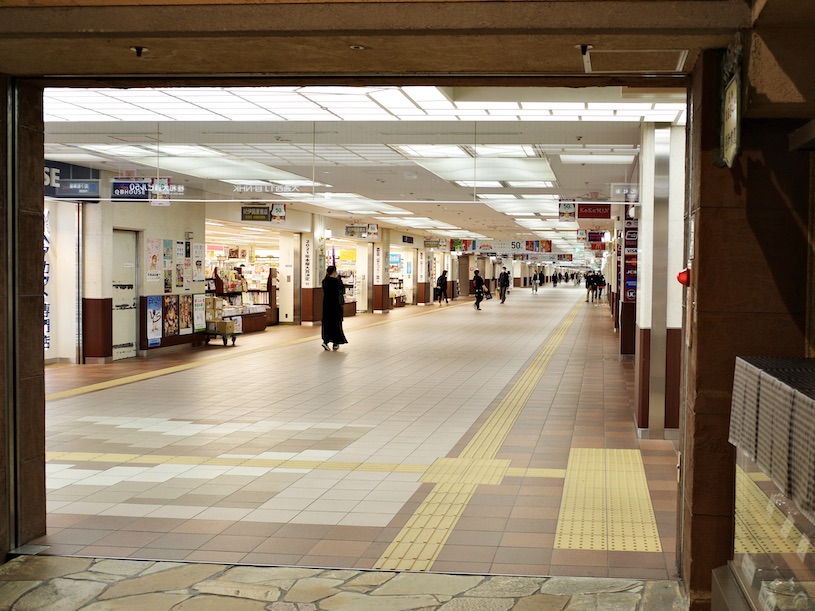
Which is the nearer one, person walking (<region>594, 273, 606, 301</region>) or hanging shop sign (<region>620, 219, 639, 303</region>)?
hanging shop sign (<region>620, 219, 639, 303</region>)

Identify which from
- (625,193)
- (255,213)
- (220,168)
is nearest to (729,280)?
(625,193)

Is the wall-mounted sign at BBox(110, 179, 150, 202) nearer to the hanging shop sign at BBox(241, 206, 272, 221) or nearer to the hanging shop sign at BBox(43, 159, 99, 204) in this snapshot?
the hanging shop sign at BBox(43, 159, 99, 204)

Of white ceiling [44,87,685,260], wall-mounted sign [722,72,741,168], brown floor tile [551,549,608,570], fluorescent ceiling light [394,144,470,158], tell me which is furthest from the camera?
fluorescent ceiling light [394,144,470,158]

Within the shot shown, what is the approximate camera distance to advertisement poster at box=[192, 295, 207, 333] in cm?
1526

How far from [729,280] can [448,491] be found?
2.61m

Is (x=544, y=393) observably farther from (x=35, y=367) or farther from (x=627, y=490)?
(x=35, y=367)

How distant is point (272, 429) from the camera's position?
25.0 ft

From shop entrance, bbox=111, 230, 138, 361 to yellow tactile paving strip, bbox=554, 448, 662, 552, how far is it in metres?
8.63

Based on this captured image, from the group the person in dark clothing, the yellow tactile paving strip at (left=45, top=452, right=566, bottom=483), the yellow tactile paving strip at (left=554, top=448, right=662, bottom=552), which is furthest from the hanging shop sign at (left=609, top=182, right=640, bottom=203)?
the person in dark clothing

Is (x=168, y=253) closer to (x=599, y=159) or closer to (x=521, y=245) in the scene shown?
(x=599, y=159)

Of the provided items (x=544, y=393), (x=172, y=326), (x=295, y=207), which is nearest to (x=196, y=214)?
(x=172, y=326)

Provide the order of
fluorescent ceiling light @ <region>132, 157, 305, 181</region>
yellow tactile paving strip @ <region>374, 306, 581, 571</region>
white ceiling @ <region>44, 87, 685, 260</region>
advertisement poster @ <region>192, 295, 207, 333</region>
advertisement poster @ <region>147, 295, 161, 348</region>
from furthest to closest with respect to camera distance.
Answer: advertisement poster @ <region>192, 295, 207, 333</region> → advertisement poster @ <region>147, 295, 161, 348</region> → fluorescent ceiling light @ <region>132, 157, 305, 181</region> → white ceiling @ <region>44, 87, 685, 260</region> → yellow tactile paving strip @ <region>374, 306, 581, 571</region>

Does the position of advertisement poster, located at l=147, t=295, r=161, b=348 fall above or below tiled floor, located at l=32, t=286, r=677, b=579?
above

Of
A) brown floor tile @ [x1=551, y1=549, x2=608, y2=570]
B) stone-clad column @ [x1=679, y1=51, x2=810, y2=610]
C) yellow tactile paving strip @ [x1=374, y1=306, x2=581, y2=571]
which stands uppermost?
stone-clad column @ [x1=679, y1=51, x2=810, y2=610]
